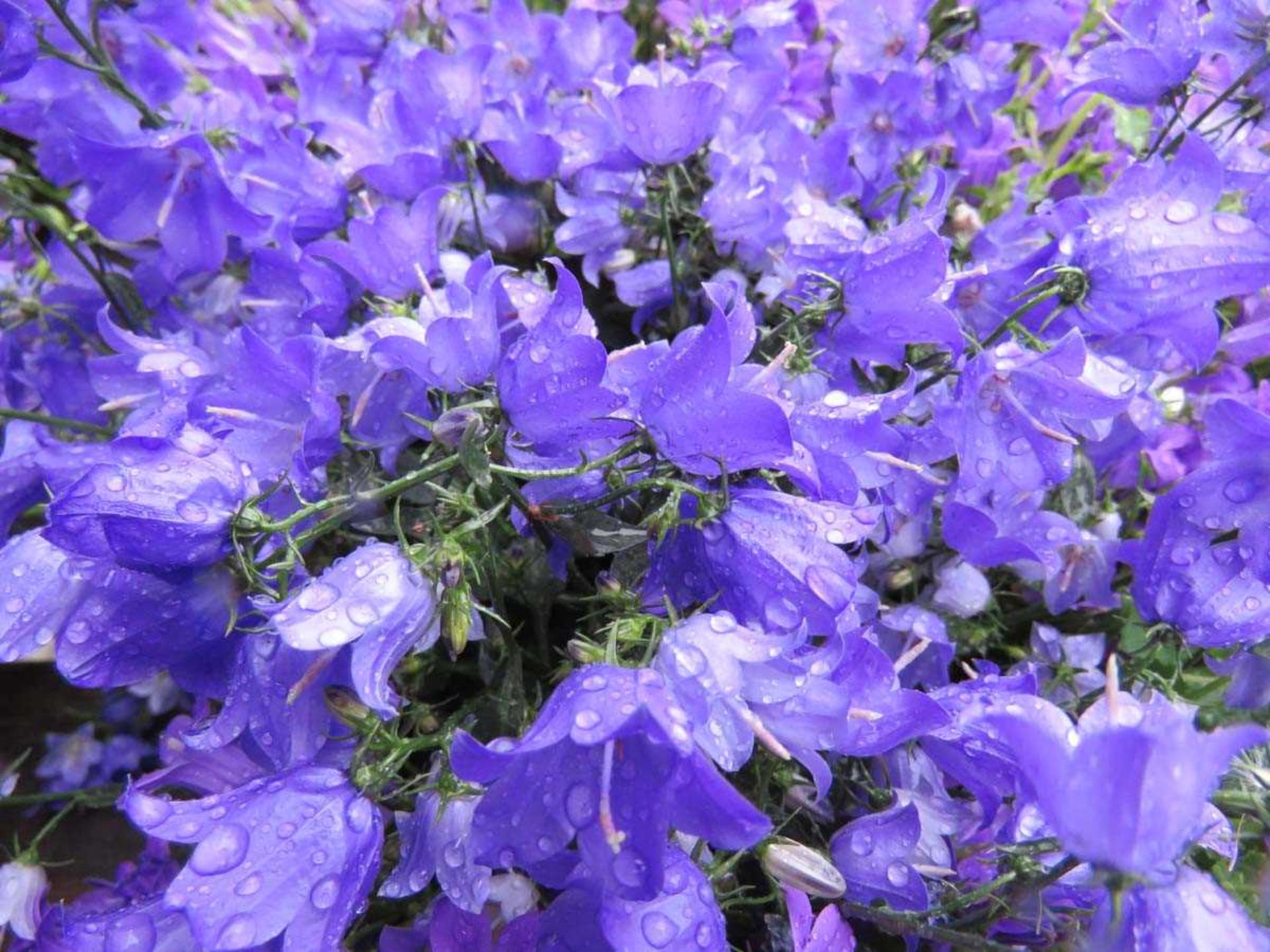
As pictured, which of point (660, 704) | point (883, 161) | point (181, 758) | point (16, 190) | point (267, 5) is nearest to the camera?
point (660, 704)

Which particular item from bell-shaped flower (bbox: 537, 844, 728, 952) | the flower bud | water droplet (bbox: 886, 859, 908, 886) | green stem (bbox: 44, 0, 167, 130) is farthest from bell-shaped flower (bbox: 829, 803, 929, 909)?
green stem (bbox: 44, 0, 167, 130)

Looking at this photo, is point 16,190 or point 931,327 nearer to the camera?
point 931,327

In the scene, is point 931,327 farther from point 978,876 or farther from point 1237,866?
point 1237,866

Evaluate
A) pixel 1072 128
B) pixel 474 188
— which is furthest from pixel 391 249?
pixel 1072 128

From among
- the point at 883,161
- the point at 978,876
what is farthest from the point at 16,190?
the point at 978,876

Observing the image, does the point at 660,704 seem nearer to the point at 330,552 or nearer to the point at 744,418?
the point at 744,418

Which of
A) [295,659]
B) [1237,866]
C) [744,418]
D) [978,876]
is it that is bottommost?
[1237,866]

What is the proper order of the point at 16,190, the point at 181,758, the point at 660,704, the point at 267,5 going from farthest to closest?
the point at 267,5
the point at 16,190
the point at 181,758
the point at 660,704

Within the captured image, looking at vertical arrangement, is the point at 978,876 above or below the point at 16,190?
below
